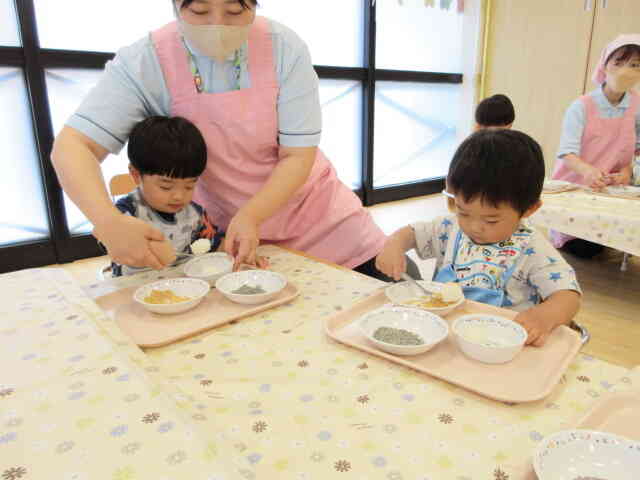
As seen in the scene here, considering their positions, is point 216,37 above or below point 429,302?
above

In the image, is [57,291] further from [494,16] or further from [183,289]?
[494,16]

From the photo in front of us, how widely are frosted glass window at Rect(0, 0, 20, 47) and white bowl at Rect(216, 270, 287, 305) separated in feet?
7.91

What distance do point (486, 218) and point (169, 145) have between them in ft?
2.33

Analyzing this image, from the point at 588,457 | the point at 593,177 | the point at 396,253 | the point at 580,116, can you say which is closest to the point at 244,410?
the point at 588,457

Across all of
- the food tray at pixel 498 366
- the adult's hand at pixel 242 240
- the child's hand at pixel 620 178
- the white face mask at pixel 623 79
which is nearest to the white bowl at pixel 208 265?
the adult's hand at pixel 242 240

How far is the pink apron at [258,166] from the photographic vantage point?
1092 mm

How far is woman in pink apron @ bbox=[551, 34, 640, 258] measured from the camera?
246 cm

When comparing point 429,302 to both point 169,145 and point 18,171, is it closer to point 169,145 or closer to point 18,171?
point 169,145

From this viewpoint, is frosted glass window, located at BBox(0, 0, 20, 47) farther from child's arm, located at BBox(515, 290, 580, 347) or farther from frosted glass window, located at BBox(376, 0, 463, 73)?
child's arm, located at BBox(515, 290, 580, 347)

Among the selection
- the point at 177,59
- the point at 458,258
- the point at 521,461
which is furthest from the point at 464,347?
the point at 177,59

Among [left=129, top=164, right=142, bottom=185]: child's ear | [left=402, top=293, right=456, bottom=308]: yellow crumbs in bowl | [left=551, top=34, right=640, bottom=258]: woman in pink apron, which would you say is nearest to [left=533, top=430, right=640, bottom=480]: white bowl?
[left=402, top=293, right=456, bottom=308]: yellow crumbs in bowl

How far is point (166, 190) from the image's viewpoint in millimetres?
1205

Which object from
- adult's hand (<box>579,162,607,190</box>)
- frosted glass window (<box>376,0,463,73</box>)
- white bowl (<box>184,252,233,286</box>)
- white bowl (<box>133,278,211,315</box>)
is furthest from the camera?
frosted glass window (<box>376,0,463,73</box>)

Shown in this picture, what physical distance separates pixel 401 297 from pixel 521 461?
447 millimetres
